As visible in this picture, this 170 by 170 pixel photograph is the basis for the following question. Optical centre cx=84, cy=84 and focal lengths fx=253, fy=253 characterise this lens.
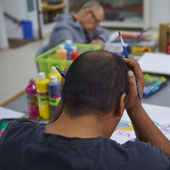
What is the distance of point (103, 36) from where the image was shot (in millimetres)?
2451

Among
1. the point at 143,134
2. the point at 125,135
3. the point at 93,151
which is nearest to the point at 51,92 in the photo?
the point at 125,135

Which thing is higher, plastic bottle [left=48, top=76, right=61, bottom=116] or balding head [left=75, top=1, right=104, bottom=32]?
balding head [left=75, top=1, right=104, bottom=32]

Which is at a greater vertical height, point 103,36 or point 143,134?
point 103,36

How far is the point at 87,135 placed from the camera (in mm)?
639

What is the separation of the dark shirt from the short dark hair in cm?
9

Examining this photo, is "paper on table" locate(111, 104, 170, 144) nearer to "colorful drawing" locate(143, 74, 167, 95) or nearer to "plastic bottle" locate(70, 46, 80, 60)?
"colorful drawing" locate(143, 74, 167, 95)

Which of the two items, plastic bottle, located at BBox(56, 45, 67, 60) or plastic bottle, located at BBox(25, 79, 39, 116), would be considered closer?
plastic bottle, located at BBox(25, 79, 39, 116)

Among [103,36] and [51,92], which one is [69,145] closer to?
[51,92]

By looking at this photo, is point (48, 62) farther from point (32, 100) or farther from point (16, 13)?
point (16, 13)

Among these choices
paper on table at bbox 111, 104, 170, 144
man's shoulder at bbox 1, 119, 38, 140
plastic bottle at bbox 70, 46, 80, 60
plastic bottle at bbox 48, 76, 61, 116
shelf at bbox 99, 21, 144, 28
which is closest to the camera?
man's shoulder at bbox 1, 119, 38, 140

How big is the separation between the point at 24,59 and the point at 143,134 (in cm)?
351

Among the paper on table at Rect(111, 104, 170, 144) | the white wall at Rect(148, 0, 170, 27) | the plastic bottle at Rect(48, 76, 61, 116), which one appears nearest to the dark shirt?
the paper on table at Rect(111, 104, 170, 144)

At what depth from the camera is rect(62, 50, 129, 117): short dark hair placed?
0.64 metres

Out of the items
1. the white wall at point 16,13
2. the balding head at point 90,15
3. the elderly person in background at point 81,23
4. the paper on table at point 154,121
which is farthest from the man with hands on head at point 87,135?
the white wall at point 16,13
